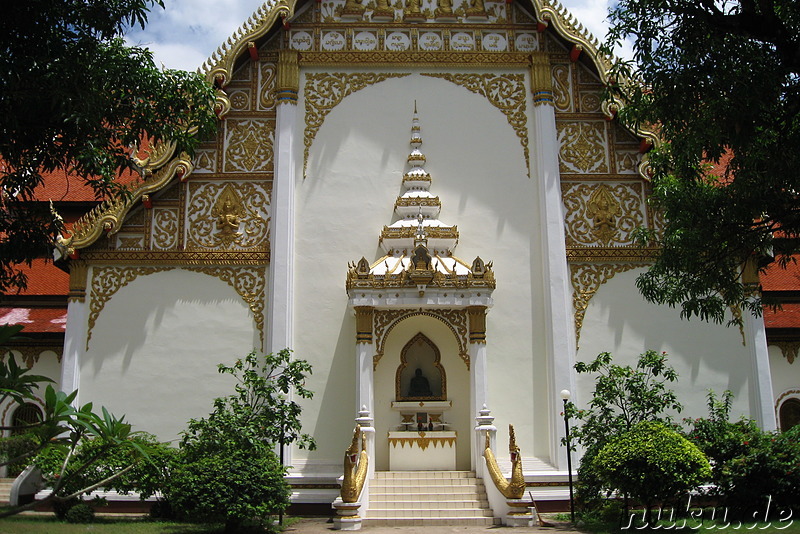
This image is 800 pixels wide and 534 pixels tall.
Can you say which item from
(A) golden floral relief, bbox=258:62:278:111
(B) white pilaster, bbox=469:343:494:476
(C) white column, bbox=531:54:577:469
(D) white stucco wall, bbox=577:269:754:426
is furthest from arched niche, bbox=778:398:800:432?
(A) golden floral relief, bbox=258:62:278:111

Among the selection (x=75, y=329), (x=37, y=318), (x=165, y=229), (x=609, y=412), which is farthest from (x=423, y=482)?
(x=37, y=318)

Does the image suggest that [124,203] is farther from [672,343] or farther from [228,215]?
[672,343]

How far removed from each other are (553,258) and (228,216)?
563cm

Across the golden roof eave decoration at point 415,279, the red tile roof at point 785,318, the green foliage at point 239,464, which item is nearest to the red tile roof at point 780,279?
the red tile roof at point 785,318

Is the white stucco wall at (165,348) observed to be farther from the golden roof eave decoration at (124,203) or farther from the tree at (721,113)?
the tree at (721,113)

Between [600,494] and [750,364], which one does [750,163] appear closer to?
[600,494]

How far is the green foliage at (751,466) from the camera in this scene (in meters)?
9.73

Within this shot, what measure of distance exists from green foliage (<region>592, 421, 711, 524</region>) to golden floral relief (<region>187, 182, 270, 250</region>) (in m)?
6.82

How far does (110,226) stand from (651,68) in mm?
9220

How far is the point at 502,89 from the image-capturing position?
47.0 feet

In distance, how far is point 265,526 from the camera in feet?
34.2

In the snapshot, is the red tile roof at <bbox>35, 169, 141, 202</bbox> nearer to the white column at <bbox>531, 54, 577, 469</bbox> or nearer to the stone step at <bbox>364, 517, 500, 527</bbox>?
the white column at <bbox>531, 54, 577, 469</bbox>

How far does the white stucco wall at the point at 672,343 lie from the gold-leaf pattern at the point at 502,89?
3475 millimetres

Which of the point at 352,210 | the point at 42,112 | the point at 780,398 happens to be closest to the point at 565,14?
the point at 352,210
